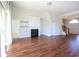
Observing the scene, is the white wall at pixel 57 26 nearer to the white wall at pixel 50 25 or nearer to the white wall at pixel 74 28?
the white wall at pixel 50 25

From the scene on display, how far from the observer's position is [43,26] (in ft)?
29.3

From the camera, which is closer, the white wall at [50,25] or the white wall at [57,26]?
the white wall at [50,25]

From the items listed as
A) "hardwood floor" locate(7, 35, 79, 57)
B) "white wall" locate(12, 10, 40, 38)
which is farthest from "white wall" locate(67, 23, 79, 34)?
"hardwood floor" locate(7, 35, 79, 57)

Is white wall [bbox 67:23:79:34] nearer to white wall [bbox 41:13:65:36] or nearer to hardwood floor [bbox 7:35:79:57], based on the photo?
white wall [bbox 41:13:65:36]

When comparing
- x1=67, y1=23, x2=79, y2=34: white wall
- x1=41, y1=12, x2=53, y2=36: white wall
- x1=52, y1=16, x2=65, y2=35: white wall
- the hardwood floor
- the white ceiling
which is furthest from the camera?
x1=67, y1=23, x2=79, y2=34: white wall

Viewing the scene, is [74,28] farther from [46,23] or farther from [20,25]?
[20,25]

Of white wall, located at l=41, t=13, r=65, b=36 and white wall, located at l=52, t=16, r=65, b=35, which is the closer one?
white wall, located at l=41, t=13, r=65, b=36

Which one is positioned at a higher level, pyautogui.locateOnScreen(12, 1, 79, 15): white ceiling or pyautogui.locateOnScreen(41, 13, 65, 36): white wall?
pyautogui.locateOnScreen(12, 1, 79, 15): white ceiling

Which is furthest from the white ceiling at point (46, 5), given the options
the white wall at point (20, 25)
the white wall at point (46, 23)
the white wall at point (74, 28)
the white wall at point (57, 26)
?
the white wall at point (74, 28)

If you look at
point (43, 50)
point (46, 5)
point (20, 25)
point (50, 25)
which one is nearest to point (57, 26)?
point (50, 25)

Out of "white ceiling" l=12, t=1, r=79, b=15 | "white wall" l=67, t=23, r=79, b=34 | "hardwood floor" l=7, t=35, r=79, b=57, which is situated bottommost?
"hardwood floor" l=7, t=35, r=79, b=57

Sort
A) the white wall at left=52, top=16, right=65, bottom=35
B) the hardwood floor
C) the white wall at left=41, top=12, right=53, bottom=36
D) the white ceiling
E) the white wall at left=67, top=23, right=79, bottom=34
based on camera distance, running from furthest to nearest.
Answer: the white wall at left=67, top=23, right=79, bottom=34 → the white wall at left=52, top=16, right=65, bottom=35 → the white wall at left=41, top=12, right=53, bottom=36 → the white ceiling → the hardwood floor

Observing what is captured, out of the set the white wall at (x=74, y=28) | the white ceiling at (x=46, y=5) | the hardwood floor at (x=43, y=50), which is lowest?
the hardwood floor at (x=43, y=50)

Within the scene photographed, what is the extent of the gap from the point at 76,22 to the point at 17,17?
6.18 metres
